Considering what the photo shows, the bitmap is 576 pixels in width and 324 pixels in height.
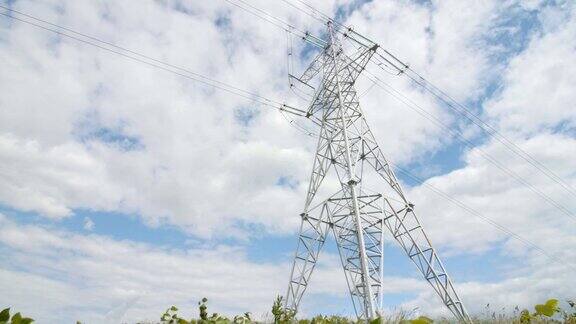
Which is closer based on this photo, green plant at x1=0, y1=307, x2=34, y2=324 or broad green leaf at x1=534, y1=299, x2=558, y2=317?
green plant at x1=0, y1=307, x2=34, y2=324

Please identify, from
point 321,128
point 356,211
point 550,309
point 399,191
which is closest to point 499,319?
point 550,309

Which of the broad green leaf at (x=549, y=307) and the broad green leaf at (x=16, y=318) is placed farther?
the broad green leaf at (x=549, y=307)

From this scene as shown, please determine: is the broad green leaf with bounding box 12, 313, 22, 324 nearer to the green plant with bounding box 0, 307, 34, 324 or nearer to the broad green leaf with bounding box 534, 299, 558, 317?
the green plant with bounding box 0, 307, 34, 324

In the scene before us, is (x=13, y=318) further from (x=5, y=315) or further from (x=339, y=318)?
(x=339, y=318)

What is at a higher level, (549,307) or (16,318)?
(549,307)

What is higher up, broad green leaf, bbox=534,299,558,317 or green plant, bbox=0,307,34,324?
Answer: broad green leaf, bbox=534,299,558,317

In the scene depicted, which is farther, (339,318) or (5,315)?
(339,318)

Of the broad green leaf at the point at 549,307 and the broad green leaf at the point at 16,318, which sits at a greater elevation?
the broad green leaf at the point at 549,307

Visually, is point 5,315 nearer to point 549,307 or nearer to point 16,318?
point 16,318

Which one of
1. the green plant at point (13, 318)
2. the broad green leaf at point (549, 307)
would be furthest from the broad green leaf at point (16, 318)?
the broad green leaf at point (549, 307)

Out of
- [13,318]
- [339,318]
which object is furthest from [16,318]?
[339,318]

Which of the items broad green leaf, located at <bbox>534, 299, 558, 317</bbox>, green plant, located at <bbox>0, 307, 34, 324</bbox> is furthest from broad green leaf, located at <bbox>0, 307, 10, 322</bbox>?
broad green leaf, located at <bbox>534, 299, 558, 317</bbox>

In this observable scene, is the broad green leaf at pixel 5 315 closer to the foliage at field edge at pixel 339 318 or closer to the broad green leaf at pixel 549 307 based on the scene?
the foliage at field edge at pixel 339 318

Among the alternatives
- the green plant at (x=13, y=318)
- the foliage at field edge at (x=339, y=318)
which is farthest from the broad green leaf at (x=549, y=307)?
the green plant at (x=13, y=318)
